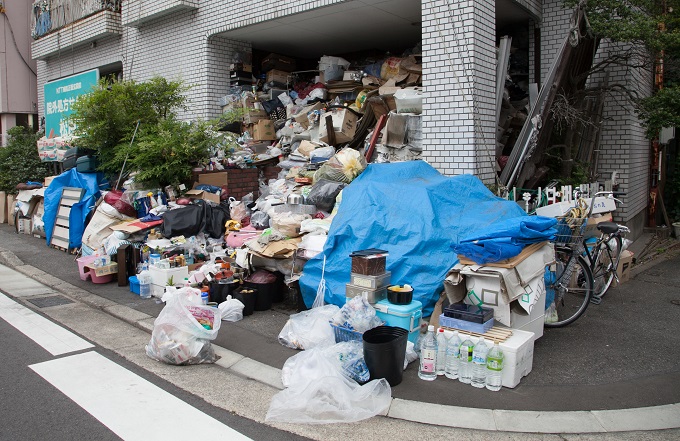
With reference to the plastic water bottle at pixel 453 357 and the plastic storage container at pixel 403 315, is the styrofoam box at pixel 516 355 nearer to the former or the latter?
the plastic water bottle at pixel 453 357

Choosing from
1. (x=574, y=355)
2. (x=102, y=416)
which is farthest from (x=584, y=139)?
(x=102, y=416)

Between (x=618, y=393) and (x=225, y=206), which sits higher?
(x=225, y=206)

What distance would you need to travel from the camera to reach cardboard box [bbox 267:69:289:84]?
37.6ft

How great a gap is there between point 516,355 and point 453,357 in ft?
1.74

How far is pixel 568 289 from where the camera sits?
576cm

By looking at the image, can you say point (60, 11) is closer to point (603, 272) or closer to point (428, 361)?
point (428, 361)

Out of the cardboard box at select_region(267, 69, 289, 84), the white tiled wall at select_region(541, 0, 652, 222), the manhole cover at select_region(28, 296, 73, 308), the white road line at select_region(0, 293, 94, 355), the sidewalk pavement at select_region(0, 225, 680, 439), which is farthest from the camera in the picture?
the cardboard box at select_region(267, 69, 289, 84)

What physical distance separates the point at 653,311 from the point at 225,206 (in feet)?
20.8

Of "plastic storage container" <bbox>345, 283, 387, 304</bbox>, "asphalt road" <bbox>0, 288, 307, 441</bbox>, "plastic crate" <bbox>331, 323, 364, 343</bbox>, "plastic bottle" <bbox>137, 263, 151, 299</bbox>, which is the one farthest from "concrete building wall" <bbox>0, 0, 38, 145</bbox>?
"plastic crate" <bbox>331, 323, 364, 343</bbox>

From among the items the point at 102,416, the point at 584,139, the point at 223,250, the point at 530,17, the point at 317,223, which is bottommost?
the point at 102,416

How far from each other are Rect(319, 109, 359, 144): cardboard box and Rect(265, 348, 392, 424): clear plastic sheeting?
5437 mm

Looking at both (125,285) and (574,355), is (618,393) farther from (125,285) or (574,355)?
(125,285)

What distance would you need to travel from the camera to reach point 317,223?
6664 mm

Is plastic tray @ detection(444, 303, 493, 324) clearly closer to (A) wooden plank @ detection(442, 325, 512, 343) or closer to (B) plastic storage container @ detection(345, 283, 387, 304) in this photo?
(A) wooden plank @ detection(442, 325, 512, 343)
